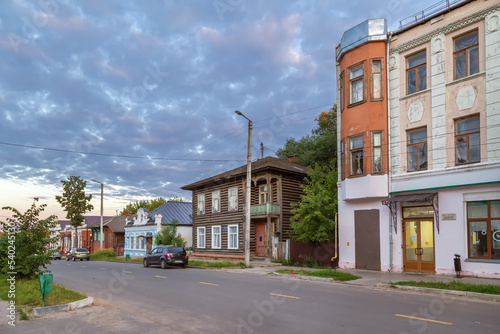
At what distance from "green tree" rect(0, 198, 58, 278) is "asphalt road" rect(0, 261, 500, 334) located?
8.12 ft

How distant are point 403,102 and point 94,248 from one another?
2432 inches

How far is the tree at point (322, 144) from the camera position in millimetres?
40750

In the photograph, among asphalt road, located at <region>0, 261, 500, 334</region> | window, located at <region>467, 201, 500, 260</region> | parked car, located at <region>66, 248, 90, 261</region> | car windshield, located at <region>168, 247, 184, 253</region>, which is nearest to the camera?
asphalt road, located at <region>0, 261, 500, 334</region>

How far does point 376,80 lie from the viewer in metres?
21.5

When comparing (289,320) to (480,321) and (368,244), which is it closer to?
(480,321)

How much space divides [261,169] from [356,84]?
11.3 meters

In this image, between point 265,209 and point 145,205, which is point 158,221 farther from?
point 145,205

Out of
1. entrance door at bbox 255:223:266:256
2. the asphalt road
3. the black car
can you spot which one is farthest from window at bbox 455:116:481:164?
the black car

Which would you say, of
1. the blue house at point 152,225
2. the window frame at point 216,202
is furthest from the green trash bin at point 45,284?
the blue house at point 152,225

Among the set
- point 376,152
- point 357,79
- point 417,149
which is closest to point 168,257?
point 376,152

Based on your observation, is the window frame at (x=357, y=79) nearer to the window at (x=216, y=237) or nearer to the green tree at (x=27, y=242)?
the green tree at (x=27, y=242)

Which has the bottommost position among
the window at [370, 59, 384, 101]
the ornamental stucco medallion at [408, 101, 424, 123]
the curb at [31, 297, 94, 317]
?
the curb at [31, 297, 94, 317]

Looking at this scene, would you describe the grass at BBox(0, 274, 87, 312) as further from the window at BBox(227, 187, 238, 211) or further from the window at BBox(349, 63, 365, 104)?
the window at BBox(227, 187, 238, 211)

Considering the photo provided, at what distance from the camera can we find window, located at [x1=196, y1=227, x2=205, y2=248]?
39.8m
